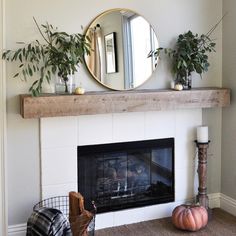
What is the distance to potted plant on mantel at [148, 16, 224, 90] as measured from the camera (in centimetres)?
339

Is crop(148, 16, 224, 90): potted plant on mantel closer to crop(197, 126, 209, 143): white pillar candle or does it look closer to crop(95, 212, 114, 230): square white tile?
crop(197, 126, 209, 143): white pillar candle

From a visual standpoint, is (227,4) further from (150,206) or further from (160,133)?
(150,206)

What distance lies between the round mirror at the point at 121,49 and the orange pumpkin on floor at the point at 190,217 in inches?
43.0

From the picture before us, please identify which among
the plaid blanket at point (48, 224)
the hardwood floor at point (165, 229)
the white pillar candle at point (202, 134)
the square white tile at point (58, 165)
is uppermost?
the white pillar candle at point (202, 134)

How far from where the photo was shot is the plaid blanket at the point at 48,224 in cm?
271

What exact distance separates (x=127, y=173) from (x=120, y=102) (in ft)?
2.31

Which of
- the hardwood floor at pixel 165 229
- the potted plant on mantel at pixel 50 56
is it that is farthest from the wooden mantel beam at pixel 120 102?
the hardwood floor at pixel 165 229

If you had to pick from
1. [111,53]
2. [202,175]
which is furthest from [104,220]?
[111,53]

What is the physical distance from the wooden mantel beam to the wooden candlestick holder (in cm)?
37

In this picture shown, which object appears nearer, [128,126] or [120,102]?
[120,102]

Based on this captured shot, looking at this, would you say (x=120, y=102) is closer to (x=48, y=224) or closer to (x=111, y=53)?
(x=111, y=53)

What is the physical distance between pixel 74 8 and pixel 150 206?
176 cm

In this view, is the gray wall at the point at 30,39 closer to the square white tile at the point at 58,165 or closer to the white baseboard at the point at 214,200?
the square white tile at the point at 58,165

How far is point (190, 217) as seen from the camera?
3279 millimetres
